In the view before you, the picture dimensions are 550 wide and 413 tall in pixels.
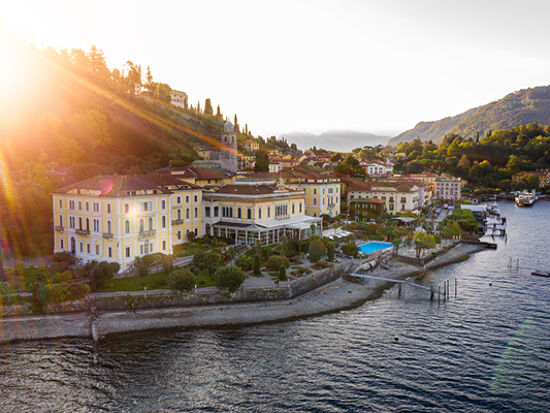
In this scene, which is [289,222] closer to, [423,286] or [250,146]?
[423,286]

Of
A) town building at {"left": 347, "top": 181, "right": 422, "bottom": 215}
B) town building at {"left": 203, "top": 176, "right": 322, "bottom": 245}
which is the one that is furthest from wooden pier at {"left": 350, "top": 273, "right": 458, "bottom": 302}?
town building at {"left": 347, "top": 181, "right": 422, "bottom": 215}

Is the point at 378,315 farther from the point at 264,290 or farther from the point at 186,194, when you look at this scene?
the point at 186,194

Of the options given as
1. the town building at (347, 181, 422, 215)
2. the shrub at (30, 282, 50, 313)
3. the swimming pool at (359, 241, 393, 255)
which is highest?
the town building at (347, 181, 422, 215)

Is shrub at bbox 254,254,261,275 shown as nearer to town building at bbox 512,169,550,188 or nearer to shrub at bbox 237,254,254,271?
shrub at bbox 237,254,254,271

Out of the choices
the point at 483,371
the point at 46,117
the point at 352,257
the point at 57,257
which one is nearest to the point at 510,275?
the point at 352,257

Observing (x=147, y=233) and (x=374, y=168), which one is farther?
(x=374, y=168)

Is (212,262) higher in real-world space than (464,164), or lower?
lower

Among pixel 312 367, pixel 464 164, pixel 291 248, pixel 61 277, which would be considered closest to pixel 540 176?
pixel 464 164
